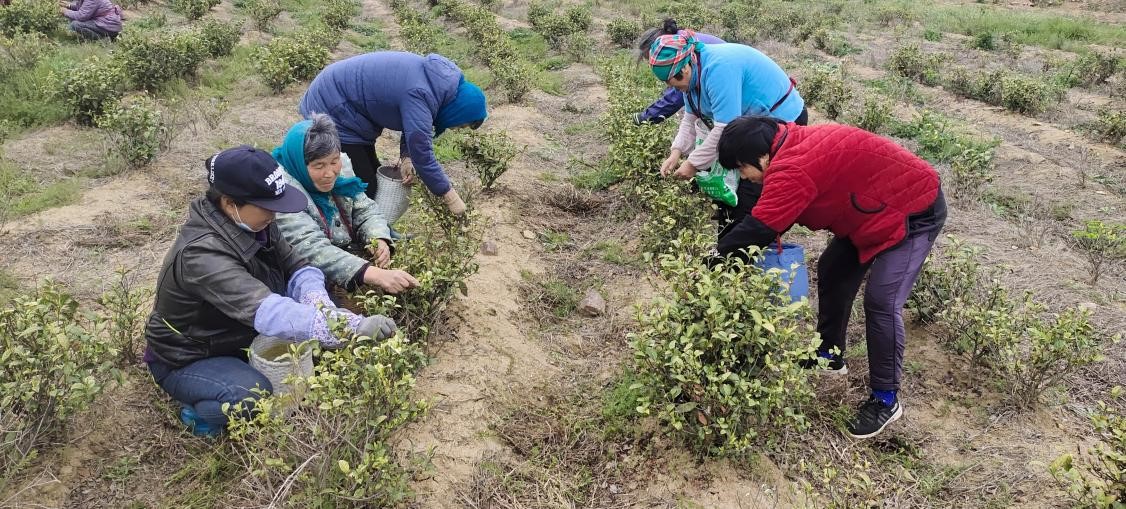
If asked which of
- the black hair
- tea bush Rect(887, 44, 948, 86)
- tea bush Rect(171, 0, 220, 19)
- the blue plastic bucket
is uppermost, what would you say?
the black hair

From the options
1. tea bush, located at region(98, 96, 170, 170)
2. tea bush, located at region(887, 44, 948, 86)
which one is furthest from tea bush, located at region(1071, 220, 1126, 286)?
tea bush, located at region(98, 96, 170, 170)

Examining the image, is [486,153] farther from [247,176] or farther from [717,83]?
[247,176]

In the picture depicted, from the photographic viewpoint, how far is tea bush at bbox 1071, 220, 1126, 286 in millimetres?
4629

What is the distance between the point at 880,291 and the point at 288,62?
26.7ft

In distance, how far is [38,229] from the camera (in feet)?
15.9

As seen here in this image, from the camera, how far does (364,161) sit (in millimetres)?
4105

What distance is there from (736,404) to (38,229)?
5226 millimetres

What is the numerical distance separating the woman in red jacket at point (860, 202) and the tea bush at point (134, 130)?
17.6 ft

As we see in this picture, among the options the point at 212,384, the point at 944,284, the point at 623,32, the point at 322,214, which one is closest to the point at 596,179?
the point at 944,284

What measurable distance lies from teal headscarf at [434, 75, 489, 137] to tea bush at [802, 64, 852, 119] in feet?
19.7

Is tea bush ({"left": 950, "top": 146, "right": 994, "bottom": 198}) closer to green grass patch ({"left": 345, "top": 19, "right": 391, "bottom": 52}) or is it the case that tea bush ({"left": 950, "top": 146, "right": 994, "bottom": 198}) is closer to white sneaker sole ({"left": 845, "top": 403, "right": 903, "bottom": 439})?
white sneaker sole ({"left": 845, "top": 403, "right": 903, "bottom": 439})

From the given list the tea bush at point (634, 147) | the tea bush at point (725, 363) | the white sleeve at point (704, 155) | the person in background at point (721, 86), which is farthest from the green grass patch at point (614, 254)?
the tea bush at point (725, 363)

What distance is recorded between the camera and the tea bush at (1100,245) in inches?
182

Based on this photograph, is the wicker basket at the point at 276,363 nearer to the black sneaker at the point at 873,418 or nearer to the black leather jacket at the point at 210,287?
the black leather jacket at the point at 210,287
